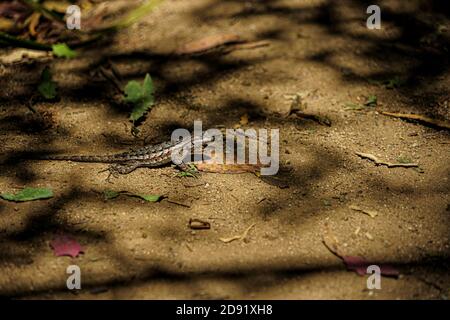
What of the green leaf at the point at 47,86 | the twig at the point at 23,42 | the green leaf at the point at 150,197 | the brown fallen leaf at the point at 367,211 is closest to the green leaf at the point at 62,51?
the twig at the point at 23,42

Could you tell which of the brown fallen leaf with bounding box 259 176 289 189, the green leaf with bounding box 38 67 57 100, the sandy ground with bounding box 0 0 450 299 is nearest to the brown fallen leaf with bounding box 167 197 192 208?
the sandy ground with bounding box 0 0 450 299

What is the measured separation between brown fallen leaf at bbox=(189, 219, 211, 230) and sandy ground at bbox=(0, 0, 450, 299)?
4cm

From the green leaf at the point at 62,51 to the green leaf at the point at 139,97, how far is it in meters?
1.13

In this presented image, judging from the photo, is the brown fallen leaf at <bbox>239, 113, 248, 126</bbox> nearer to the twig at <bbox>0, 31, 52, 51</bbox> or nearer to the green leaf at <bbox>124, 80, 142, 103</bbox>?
the green leaf at <bbox>124, 80, 142, 103</bbox>

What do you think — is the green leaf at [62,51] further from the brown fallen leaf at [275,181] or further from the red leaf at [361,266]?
the red leaf at [361,266]

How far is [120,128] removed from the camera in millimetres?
5230

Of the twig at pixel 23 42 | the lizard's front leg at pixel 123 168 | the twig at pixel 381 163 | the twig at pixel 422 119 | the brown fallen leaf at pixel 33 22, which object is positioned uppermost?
the brown fallen leaf at pixel 33 22

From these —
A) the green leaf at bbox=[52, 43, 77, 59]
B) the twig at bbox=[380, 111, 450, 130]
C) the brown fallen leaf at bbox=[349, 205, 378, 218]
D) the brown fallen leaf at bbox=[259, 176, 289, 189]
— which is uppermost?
the green leaf at bbox=[52, 43, 77, 59]

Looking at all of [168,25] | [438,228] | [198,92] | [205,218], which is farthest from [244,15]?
[438,228]

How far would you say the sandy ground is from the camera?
12.0ft

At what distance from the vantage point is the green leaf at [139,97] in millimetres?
5297

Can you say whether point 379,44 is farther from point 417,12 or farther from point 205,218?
point 205,218

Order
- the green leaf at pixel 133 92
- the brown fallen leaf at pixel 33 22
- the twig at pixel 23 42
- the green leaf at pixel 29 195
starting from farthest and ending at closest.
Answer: the brown fallen leaf at pixel 33 22 → the twig at pixel 23 42 → the green leaf at pixel 133 92 → the green leaf at pixel 29 195

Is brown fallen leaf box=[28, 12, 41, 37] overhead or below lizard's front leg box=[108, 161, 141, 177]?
overhead
